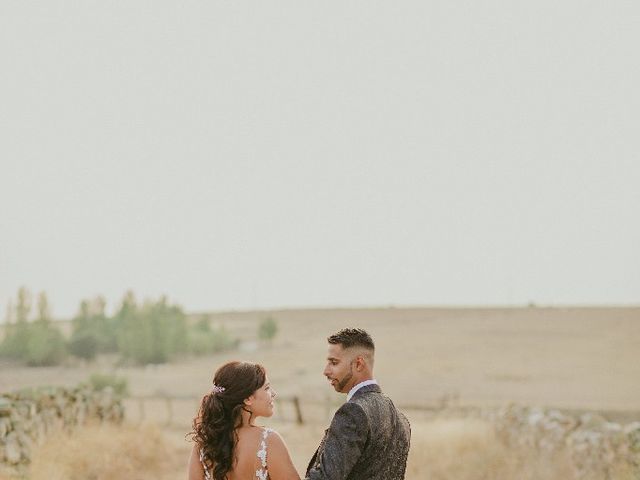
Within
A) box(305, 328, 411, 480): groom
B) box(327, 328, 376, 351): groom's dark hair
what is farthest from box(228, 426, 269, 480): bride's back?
box(327, 328, 376, 351): groom's dark hair

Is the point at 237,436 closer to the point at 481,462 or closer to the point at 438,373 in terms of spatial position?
the point at 481,462

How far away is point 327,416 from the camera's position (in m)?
27.2

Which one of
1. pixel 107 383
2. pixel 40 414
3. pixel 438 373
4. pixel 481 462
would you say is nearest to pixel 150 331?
pixel 438 373

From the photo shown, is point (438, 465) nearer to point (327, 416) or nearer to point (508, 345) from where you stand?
point (327, 416)

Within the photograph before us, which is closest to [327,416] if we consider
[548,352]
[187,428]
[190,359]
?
[187,428]

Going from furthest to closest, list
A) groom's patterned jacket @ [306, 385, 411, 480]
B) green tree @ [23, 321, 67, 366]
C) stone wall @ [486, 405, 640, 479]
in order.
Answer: green tree @ [23, 321, 67, 366] < stone wall @ [486, 405, 640, 479] < groom's patterned jacket @ [306, 385, 411, 480]

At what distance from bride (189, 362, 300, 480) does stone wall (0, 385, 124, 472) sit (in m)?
8.83

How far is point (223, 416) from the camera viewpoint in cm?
573

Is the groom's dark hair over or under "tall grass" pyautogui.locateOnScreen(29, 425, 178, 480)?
over

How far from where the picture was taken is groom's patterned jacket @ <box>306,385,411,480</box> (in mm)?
5301

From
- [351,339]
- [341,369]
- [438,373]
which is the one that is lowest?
[438,373]

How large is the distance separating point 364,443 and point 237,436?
0.82 meters

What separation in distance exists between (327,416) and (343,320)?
258 feet

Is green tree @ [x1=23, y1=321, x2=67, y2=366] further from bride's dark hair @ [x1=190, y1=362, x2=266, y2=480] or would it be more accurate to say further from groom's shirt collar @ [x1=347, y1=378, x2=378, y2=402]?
groom's shirt collar @ [x1=347, y1=378, x2=378, y2=402]
